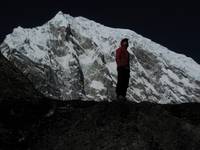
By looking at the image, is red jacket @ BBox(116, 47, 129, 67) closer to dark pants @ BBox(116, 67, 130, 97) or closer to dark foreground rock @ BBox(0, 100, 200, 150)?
dark pants @ BBox(116, 67, 130, 97)

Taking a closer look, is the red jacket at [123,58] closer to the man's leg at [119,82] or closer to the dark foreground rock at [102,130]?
the man's leg at [119,82]

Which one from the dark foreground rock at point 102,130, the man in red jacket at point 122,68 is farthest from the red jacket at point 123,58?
the dark foreground rock at point 102,130

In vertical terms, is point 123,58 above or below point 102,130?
above

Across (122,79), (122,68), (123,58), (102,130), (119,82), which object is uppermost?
(123,58)

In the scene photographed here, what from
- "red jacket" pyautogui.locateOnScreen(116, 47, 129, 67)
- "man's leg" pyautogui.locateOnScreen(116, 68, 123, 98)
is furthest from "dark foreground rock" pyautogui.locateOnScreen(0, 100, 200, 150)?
"red jacket" pyautogui.locateOnScreen(116, 47, 129, 67)

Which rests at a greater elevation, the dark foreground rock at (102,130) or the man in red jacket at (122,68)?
the man in red jacket at (122,68)

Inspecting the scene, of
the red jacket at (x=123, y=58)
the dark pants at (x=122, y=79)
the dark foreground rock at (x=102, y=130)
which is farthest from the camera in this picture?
the dark pants at (x=122, y=79)


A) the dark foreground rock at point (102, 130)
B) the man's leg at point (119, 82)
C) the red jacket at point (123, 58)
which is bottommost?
the dark foreground rock at point (102, 130)

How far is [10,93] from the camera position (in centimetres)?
2534

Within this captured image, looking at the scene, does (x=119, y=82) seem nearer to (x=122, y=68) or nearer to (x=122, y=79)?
(x=122, y=79)

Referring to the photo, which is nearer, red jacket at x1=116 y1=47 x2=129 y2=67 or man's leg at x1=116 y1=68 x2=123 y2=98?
red jacket at x1=116 y1=47 x2=129 y2=67

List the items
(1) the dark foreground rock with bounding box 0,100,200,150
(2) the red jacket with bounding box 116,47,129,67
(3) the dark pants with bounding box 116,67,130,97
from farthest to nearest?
1. (3) the dark pants with bounding box 116,67,130,97
2. (2) the red jacket with bounding box 116,47,129,67
3. (1) the dark foreground rock with bounding box 0,100,200,150

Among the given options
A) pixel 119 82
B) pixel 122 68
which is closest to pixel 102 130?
pixel 119 82

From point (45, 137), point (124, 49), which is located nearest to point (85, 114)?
point (45, 137)
